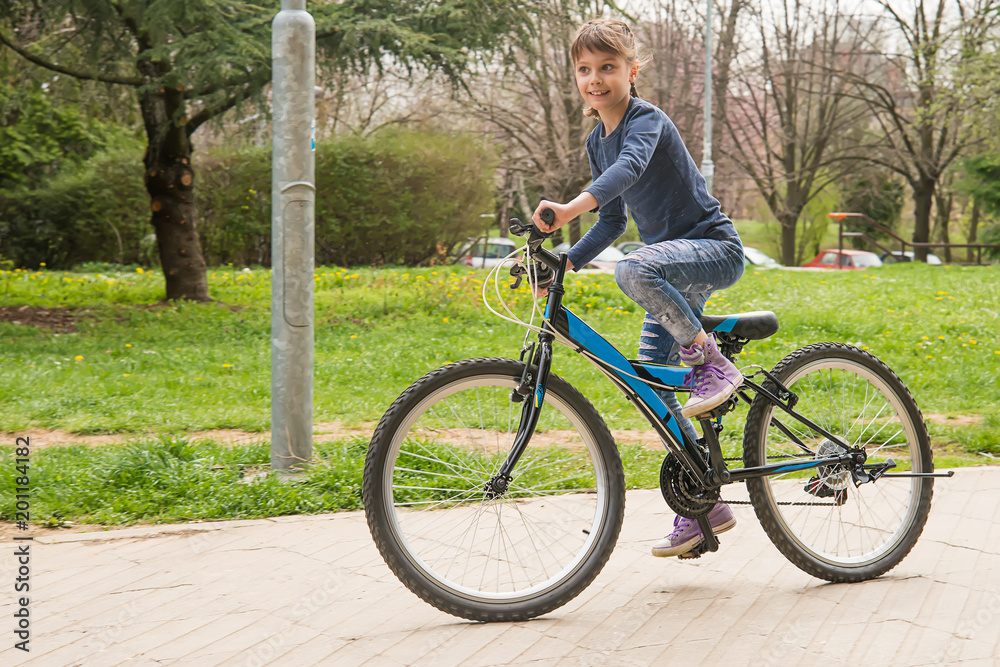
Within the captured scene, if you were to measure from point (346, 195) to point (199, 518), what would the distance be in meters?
14.0

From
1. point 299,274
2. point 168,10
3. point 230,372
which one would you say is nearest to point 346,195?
point 168,10

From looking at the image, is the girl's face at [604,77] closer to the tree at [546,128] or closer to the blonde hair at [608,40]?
the blonde hair at [608,40]

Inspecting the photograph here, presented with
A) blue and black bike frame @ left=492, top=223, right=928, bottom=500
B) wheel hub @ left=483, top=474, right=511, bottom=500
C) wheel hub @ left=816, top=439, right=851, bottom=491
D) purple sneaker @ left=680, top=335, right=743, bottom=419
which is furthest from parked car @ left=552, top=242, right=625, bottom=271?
wheel hub @ left=483, top=474, right=511, bottom=500

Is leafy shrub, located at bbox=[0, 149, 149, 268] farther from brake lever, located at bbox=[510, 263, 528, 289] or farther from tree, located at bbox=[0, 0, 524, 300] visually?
brake lever, located at bbox=[510, 263, 528, 289]

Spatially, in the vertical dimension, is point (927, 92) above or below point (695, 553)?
above

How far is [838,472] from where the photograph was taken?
11.5ft

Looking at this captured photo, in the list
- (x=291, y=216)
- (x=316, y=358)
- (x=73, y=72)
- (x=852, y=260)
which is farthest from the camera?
(x=852, y=260)

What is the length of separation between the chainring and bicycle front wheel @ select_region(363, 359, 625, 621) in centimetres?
25

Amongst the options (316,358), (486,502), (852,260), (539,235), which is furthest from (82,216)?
(852,260)

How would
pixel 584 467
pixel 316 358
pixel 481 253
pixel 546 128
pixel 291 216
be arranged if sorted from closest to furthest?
pixel 584 467, pixel 291 216, pixel 316 358, pixel 481 253, pixel 546 128

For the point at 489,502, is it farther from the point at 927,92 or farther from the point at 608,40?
the point at 927,92

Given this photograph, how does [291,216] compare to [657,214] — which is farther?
[291,216]

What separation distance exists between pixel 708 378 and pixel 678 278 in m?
0.37

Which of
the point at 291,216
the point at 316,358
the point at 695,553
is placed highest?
the point at 291,216
